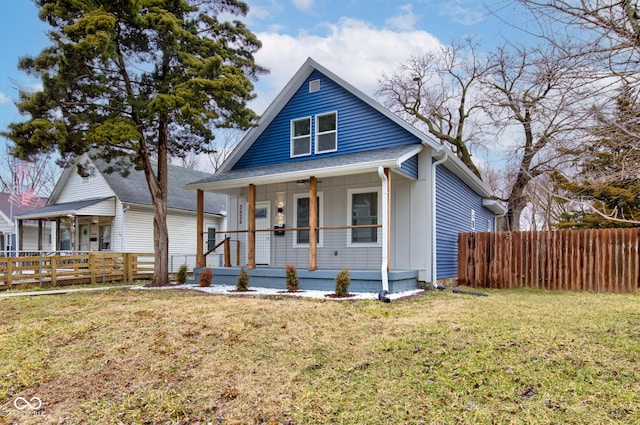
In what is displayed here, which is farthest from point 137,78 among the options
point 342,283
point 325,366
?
point 325,366

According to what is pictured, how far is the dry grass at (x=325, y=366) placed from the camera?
3479 millimetres

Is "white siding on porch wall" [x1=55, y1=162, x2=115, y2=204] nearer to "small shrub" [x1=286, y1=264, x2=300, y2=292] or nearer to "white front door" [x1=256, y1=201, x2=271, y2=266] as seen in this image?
"white front door" [x1=256, y1=201, x2=271, y2=266]

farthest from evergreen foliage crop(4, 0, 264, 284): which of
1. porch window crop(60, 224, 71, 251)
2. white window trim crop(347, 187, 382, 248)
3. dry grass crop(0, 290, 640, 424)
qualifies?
porch window crop(60, 224, 71, 251)

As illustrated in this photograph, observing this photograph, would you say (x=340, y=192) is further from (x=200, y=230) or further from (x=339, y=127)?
(x=200, y=230)

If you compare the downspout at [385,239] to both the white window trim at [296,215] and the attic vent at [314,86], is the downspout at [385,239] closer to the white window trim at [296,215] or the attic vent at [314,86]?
the white window trim at [296,215]

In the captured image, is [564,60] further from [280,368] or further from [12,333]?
[12,333]

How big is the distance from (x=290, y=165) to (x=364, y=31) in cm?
586

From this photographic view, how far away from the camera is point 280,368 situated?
4422mm

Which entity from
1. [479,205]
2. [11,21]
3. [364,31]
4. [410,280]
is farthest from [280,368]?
[11,21]

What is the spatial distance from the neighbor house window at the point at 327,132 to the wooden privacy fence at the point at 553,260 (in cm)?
494

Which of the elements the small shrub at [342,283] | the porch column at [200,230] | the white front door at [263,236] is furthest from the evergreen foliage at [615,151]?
the porch column at [200,230]

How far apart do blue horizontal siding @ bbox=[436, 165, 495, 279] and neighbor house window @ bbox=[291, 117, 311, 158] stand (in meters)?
3.79

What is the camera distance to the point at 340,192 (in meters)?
11.4

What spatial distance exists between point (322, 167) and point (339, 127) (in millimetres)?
2218
